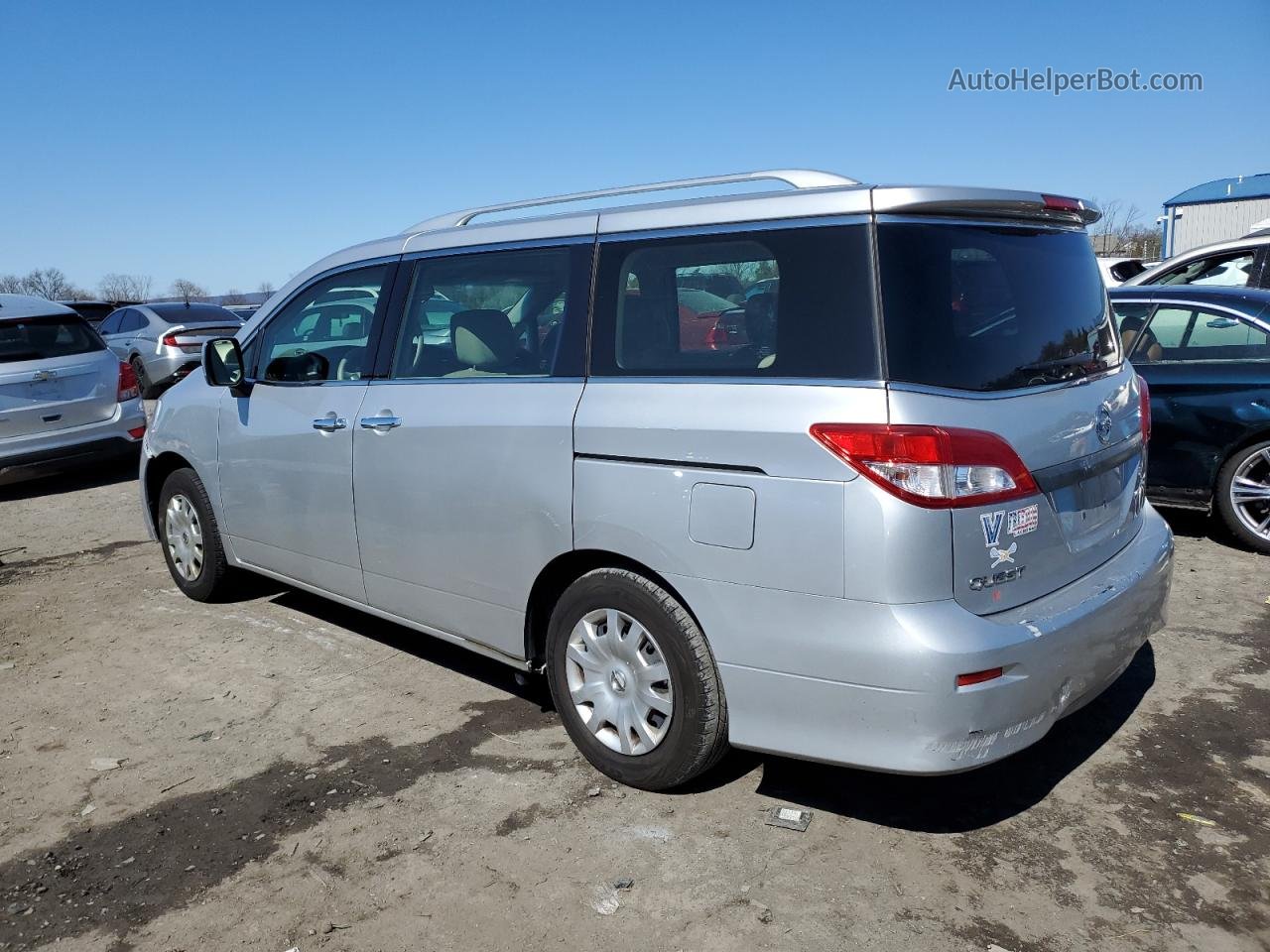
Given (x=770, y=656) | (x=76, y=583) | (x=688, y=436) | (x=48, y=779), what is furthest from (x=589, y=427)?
(x=76, y=583)

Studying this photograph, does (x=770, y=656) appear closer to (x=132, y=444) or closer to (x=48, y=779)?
(x=48, y=779)

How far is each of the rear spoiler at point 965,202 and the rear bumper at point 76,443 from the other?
8.51 m

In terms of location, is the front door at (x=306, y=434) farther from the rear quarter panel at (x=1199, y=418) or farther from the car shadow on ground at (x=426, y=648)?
the rear quarter panel at (x=1199, y=418)

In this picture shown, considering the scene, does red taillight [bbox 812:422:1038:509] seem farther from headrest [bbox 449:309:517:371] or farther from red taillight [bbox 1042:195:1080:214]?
headrest [bbox 449:309:517:371]

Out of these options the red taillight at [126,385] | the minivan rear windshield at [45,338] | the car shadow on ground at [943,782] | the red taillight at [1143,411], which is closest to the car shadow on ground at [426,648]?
the car shadow on ground at [943,782]

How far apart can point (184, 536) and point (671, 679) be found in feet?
11.9

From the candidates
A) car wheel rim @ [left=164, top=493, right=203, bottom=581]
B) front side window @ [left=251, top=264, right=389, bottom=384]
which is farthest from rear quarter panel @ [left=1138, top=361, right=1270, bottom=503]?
car wheel rim @ [left=164, top=493, right=203, bottom=581]

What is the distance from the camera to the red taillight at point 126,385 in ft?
32.1

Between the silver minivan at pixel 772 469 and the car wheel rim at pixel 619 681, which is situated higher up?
the silver minivan at pixel 772 469

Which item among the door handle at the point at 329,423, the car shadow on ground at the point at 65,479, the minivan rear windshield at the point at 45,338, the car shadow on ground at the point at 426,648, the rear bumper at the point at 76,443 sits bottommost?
the car shadow on ground at the point at 426,648

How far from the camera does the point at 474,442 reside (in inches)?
150

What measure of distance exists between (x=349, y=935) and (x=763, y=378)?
1960 millimetres

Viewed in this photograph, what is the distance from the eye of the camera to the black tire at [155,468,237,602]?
5.44 m

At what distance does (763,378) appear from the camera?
3.06 metres
